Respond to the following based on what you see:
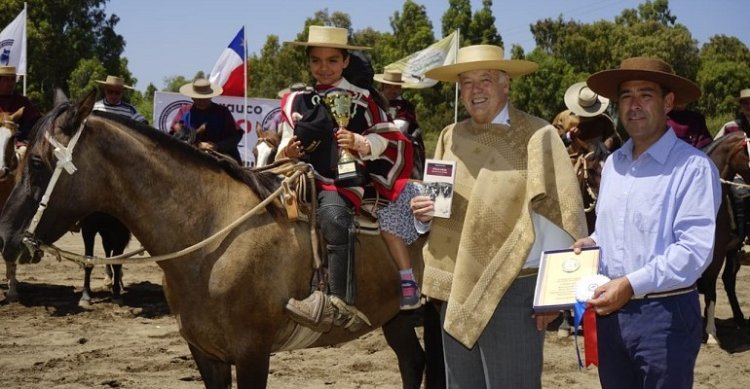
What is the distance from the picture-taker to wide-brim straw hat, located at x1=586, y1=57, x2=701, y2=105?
10.5 ft

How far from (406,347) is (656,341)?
2.62 meters

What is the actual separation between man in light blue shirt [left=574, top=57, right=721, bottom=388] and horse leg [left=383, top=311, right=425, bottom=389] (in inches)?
90.4

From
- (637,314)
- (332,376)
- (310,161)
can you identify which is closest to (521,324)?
(637,314)

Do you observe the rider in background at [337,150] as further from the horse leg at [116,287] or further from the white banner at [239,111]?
the white banner at [239,111]

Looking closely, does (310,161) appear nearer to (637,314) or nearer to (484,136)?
(484,136)

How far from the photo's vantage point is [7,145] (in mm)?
8297

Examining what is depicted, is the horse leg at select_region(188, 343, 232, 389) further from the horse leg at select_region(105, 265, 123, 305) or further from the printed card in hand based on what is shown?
the horse leg at select_region(105, 265, 123, 305)

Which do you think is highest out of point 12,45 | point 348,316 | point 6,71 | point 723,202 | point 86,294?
point 12,45

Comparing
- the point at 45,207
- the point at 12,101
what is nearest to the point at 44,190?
the point at 45,207

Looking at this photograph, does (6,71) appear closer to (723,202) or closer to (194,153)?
(194,153)

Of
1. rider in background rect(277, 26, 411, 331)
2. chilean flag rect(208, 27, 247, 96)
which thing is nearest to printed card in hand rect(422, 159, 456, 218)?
rider in background rect(277, 26, 411, 331)

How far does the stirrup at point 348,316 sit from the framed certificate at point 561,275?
169 centimetres

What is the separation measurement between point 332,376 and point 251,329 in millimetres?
2597

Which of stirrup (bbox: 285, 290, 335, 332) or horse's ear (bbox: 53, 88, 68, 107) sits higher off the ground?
horse's ear (bbox: 53, 88, 68, 107)
